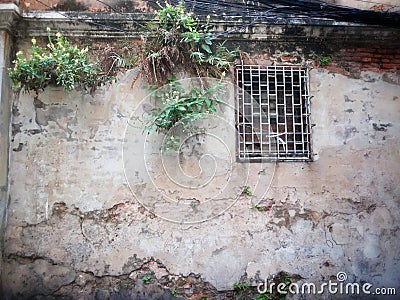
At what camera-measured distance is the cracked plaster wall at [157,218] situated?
4129 millimetres

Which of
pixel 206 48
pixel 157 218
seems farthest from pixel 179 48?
pixel 157 218

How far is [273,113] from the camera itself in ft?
14.8

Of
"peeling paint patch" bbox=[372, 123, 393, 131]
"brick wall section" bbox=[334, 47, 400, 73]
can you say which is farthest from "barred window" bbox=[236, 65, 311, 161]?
"peeling paint patch" bbox=[372, 123, 393, 131]

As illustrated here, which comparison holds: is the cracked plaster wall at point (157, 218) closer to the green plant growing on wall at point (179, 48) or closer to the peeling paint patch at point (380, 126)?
the peeling paint patch at point (380, 126)

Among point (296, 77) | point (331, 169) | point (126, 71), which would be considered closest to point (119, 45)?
point (126, 71)

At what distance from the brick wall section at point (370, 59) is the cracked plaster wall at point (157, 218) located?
2.53ft

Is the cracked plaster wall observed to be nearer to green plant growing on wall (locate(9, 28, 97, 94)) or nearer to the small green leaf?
green plant growing on wall (locate(9, 28, 97, 94))

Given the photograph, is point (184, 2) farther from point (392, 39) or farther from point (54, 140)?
point (392, 39)

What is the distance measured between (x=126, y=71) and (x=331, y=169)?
262 centimetres

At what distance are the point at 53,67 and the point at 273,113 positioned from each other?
2516 mm

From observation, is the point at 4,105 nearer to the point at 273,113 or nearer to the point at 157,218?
the point at 157,218

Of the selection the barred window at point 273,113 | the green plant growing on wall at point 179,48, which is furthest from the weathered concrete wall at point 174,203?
the green plant growing on wall at point 179,48

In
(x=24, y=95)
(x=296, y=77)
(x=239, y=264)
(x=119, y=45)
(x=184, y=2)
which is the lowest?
(x=239, y=264)

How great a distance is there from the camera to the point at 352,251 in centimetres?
427
